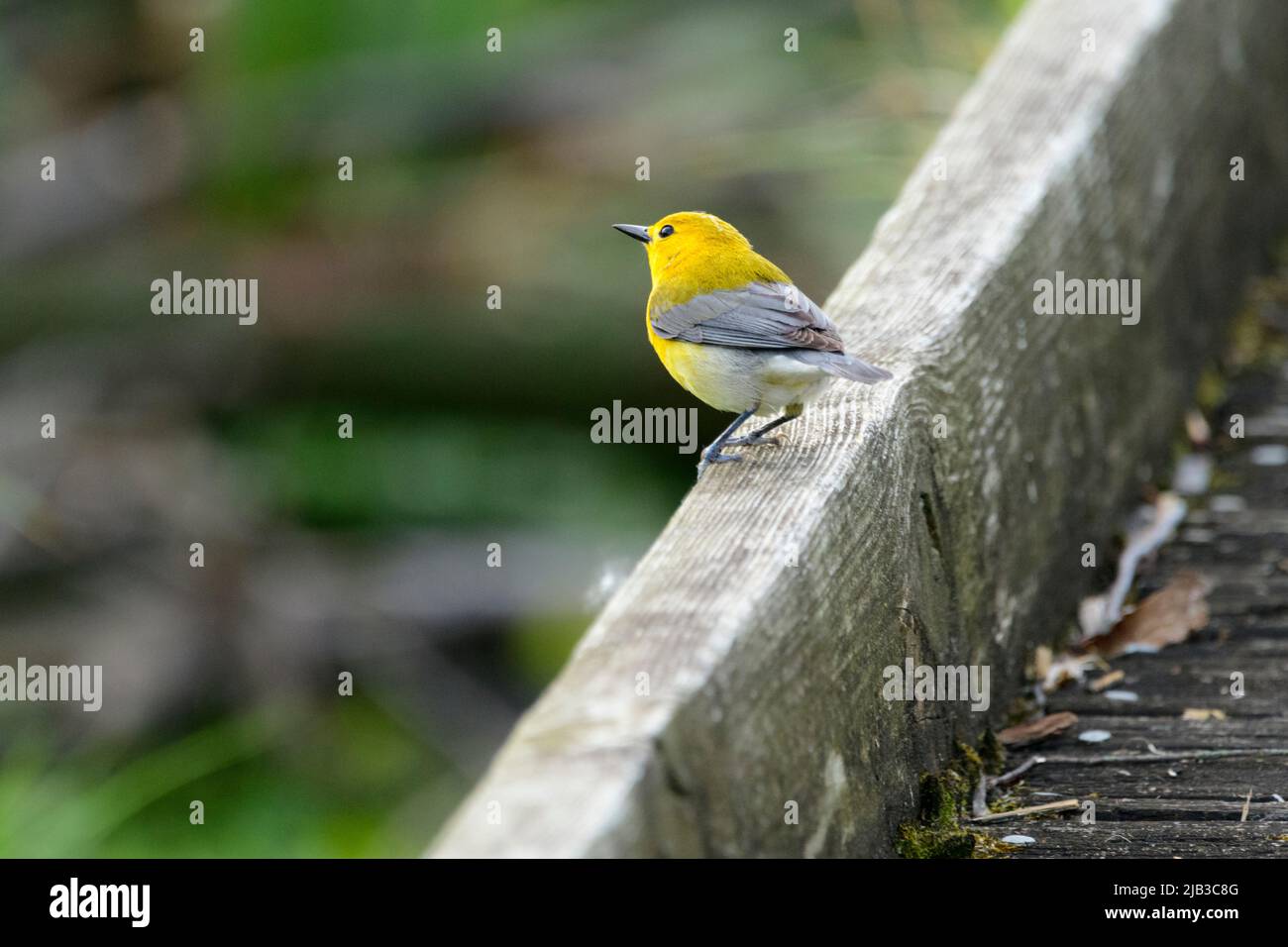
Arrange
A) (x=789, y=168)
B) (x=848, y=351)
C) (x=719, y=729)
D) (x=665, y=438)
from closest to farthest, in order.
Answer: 1. (x=719, y=729)
2. (x=848, y=351)
3. (x=789, y=168)
4. (x=665, y=438)

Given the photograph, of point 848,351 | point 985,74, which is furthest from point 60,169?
point 848,351

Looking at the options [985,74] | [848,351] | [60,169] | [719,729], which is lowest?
[719,729]

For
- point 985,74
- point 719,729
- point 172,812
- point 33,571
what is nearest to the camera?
point 719,729

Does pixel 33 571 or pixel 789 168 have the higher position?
pixel 789 168

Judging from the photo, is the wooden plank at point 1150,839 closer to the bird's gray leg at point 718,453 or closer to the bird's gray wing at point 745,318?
the bird's gray leg at point 718,453

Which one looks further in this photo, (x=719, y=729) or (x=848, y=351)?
(x=848, y=351)

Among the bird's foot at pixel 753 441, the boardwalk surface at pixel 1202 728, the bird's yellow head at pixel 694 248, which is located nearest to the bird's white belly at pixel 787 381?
the bird's foot at pixel 753 441

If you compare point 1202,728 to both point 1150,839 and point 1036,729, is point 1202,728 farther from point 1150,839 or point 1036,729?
point 1150,839

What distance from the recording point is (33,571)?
6.67 m

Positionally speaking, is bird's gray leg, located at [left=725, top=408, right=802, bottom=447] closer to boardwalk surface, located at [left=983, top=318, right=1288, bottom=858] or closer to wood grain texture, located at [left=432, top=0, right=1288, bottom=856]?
wood grain texture, located at [left=432, top=0, right=1288, bottom=856]

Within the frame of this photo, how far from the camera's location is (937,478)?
2578 millimetres

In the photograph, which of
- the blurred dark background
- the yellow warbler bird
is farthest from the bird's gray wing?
the blurred dark background

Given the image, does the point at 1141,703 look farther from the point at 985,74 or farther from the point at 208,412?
the point at 208,412
